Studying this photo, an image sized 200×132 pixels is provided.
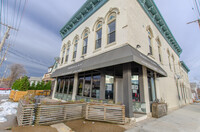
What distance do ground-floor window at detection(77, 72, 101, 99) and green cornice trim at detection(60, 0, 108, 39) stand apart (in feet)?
22.6

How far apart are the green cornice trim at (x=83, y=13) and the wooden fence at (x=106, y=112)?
9116 mm

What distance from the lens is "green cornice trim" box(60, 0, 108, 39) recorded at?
9633 mm

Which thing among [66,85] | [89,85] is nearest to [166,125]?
[89,85]

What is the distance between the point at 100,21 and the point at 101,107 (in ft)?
25.4

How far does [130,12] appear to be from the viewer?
22.3ft

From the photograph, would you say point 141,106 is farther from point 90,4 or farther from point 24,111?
point 90,4

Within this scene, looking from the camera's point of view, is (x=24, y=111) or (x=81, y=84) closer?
(x=24, y=111)

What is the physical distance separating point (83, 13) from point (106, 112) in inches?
454

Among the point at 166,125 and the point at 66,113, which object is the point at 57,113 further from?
the point at 166,125

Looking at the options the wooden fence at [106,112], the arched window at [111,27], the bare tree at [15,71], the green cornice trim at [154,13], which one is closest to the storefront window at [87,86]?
the wooden fence at [106,112]

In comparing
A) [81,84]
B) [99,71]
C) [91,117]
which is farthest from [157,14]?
[91,117]

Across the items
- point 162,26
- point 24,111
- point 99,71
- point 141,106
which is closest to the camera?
point 24,111

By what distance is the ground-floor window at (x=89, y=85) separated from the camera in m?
7.80

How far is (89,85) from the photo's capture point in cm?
850
